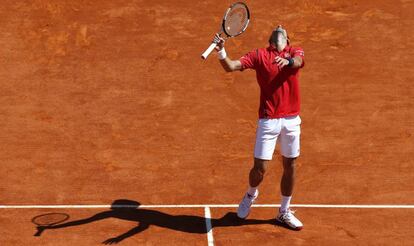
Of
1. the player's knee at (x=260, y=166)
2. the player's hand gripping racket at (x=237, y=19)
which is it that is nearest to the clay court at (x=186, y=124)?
the player's knee at (x=260, y=166)

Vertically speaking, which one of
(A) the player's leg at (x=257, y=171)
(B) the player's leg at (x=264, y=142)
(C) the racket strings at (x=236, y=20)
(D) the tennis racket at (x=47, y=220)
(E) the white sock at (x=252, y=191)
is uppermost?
(C) the racket strings at (x=236, y=20)

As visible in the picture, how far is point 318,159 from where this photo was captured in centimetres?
1195

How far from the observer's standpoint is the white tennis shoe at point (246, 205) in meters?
10.2

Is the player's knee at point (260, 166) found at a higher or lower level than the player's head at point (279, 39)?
lower

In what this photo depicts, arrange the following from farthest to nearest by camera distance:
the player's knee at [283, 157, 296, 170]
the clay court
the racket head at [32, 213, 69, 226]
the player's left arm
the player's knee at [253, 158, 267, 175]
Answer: the clay court → the racket head at [32, 213, 69, 226] → the player's knee at [283, 157, 296, 170] → the player's knee at [253, 158, 267, 175] → the player's left arm

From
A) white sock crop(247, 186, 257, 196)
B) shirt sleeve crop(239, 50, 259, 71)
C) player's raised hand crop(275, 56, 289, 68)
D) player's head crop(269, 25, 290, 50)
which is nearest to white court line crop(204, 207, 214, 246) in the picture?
white sock crop(247, 186, 257, 196)

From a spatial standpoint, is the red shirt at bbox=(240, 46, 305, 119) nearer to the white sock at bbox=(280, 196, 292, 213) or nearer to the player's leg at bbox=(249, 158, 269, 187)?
the player's leg at bbox=(249, 158, 269, 187)

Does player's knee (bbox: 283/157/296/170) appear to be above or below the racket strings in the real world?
below

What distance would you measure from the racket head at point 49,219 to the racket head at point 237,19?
322 centimetres

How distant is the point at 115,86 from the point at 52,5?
114 inches

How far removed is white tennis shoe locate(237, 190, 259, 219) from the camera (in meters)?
10.2

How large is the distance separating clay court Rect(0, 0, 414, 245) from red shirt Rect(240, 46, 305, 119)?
1581mm

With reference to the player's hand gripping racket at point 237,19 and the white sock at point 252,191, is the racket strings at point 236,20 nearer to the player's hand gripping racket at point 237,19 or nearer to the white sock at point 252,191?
the player's hand gripping racket at point 237,19

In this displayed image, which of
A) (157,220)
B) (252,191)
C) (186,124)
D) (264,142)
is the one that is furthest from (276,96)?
(186,124)
